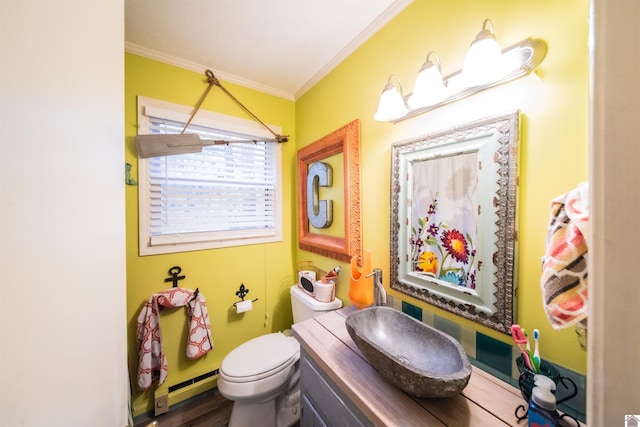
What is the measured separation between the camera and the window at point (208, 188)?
1.37 m

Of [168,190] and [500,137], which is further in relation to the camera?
[168,190]

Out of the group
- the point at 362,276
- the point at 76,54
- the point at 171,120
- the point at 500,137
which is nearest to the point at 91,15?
the point at 76,54

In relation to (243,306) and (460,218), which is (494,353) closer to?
(460,218)

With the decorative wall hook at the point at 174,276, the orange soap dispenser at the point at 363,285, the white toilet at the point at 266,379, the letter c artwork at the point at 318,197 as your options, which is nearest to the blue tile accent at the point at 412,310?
the orange soap dispenser at the point at 363,285

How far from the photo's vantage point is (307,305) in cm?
140

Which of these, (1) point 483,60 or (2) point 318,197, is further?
(2) point 318,197

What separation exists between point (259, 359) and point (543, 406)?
1.22 metres

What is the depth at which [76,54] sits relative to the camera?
0.46m

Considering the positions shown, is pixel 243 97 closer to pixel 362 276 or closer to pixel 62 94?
pixel 62 94

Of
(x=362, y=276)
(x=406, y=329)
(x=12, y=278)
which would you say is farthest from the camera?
(x=362, y=276)

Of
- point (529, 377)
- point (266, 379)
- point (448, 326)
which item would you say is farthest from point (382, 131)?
point (266, 379)

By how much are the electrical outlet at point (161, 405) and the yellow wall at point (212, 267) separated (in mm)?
59

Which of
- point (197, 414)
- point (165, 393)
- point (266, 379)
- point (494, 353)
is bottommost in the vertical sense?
point (197, 414)

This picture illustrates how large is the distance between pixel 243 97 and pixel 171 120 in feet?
1.78
